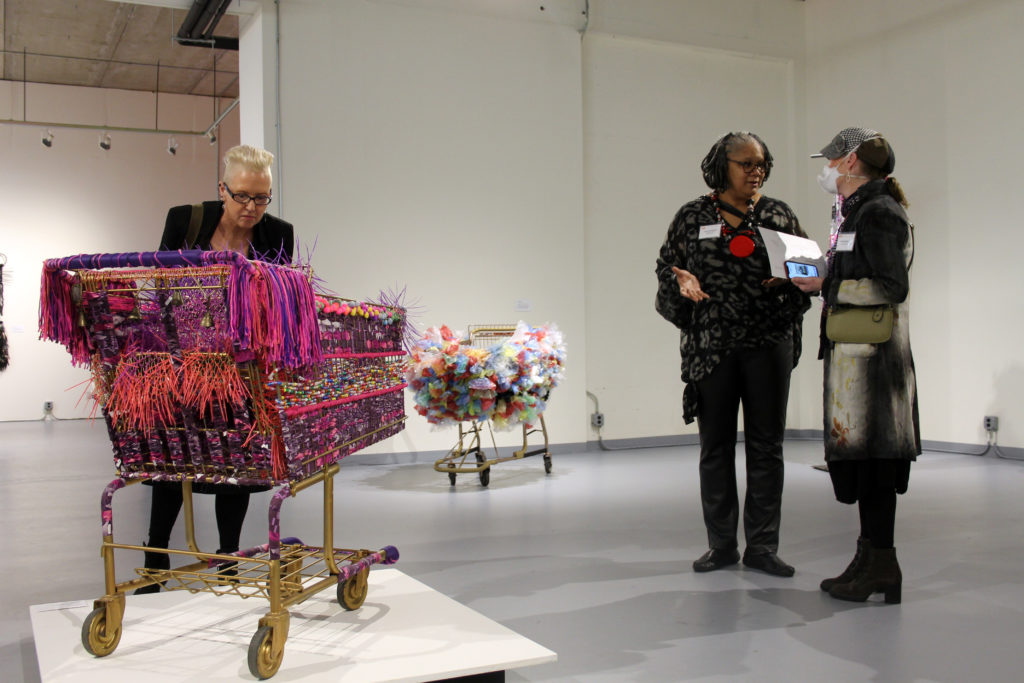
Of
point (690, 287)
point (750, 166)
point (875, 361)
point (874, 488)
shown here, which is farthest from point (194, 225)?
point (874, 488)

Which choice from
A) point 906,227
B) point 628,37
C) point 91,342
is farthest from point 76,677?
point 628,37

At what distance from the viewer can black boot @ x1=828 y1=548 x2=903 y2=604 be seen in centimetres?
297

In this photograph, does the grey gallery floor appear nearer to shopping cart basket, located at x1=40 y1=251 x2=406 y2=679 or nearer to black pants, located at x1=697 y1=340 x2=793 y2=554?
black pants, located at x1=697 y1=340 x2=793 y2=554

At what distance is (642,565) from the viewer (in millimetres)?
3574

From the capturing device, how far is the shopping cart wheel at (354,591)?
263cm

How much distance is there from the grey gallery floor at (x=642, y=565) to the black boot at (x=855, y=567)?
0.06 m

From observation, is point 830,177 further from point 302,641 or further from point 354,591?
point 302,641

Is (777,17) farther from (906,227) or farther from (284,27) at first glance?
(906,227)

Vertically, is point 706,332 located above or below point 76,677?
above

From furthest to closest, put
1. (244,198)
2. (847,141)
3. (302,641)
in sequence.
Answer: (847,141), (244,198), (302,641)

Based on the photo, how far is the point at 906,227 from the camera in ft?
9.70

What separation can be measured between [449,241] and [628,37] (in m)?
2.66

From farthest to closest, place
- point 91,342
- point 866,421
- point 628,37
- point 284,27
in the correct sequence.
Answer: point 628,37, point 284,27, point 866,421, point 91,342

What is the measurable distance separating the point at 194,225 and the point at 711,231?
1.85 meters
